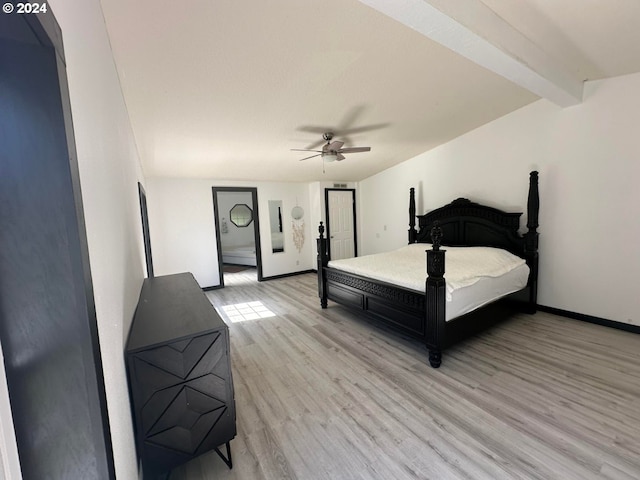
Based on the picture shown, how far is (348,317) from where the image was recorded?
3795mm

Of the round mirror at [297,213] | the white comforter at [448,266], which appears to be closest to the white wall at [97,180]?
the white comforter at [448,266]

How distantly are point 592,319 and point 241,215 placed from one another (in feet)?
25.8

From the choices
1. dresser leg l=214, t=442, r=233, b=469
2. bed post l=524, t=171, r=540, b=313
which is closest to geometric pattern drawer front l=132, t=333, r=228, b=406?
dresser leg l=214, t=442, r=233, b=469

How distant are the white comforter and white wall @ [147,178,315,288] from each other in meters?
2.67

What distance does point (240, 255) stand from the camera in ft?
25.8

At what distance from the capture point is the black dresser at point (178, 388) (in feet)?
4.25

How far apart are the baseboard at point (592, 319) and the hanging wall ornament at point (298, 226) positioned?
454cm

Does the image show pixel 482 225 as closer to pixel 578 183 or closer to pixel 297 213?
pixel 578 183

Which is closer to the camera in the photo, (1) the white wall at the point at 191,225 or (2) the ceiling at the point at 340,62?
(2) the ceiling at the point at 340,62

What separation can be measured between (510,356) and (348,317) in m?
1.86

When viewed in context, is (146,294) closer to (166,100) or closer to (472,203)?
(166,100)

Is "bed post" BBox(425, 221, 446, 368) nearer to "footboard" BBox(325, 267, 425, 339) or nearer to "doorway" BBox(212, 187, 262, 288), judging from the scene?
"footboard" BBox(325, 267, 425, 339)

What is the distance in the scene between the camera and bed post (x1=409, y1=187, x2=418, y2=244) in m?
5.11

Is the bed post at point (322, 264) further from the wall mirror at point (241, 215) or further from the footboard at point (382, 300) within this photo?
the wall mirror at point (241, 215)
